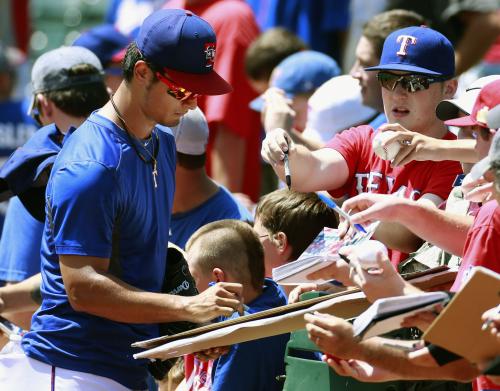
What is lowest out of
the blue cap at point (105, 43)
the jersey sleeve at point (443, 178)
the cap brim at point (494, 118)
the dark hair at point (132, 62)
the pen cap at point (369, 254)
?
the blue cap at point (105, 43)

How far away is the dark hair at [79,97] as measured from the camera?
234 inches

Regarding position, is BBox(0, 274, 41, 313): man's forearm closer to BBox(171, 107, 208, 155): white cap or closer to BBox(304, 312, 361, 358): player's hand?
BBox(171, 107, 208, 155): white cap

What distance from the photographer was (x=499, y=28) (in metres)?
7.76

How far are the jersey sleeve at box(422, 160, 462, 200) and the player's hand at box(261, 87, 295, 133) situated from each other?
147 centimetres

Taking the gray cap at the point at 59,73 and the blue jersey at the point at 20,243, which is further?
the gray cap at the point at 59,73

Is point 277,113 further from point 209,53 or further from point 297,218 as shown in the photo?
point 209,53

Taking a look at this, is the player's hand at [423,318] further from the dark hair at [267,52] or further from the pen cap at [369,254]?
the dark hair at [267,52]

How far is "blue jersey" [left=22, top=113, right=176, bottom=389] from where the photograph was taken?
4.32 meters

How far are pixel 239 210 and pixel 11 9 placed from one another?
7.93 meters

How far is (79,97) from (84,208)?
176cm

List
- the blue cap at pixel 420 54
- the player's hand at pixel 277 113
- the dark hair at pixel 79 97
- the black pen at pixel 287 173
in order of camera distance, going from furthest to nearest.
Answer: the player's hand at pixel 277 113, the dark hair at pixel 79 97, the blue cap at pixel 420 54, the black pen at pixel 287 173

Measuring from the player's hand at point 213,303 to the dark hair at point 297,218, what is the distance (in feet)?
3.70

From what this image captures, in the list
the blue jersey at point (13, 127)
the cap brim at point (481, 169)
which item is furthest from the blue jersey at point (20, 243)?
the blue jersey at point (13, 127)

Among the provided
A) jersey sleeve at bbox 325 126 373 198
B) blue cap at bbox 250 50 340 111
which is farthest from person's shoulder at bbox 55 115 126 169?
blue cap at bbox 250 50 340 111
